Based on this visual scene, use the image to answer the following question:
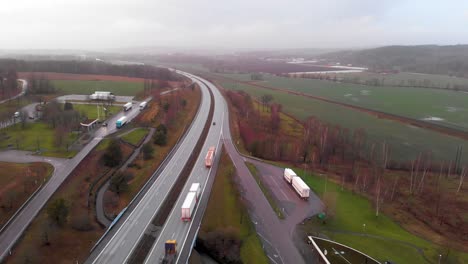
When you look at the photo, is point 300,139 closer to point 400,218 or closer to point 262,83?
point 400,218

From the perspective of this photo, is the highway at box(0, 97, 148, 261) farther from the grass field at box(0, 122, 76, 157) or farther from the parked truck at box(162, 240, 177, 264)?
the parked truck at box(162, 240, 177, 264)

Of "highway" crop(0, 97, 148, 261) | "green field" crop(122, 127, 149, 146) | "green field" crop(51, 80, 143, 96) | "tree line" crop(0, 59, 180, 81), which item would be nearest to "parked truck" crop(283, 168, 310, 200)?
"green field" crop(122, 127, 149, 146)

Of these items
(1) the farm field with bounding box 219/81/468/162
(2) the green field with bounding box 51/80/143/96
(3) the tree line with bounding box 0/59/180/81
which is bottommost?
(1) the farm field with bounding box 219/81/468/162

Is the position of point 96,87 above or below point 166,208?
above

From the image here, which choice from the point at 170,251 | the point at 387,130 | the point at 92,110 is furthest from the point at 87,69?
the point at 170,251

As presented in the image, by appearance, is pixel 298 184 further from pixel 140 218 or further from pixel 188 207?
pixel 140 218

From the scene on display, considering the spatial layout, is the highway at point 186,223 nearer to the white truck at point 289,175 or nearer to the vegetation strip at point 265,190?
the vegetation strip at point 265,190
